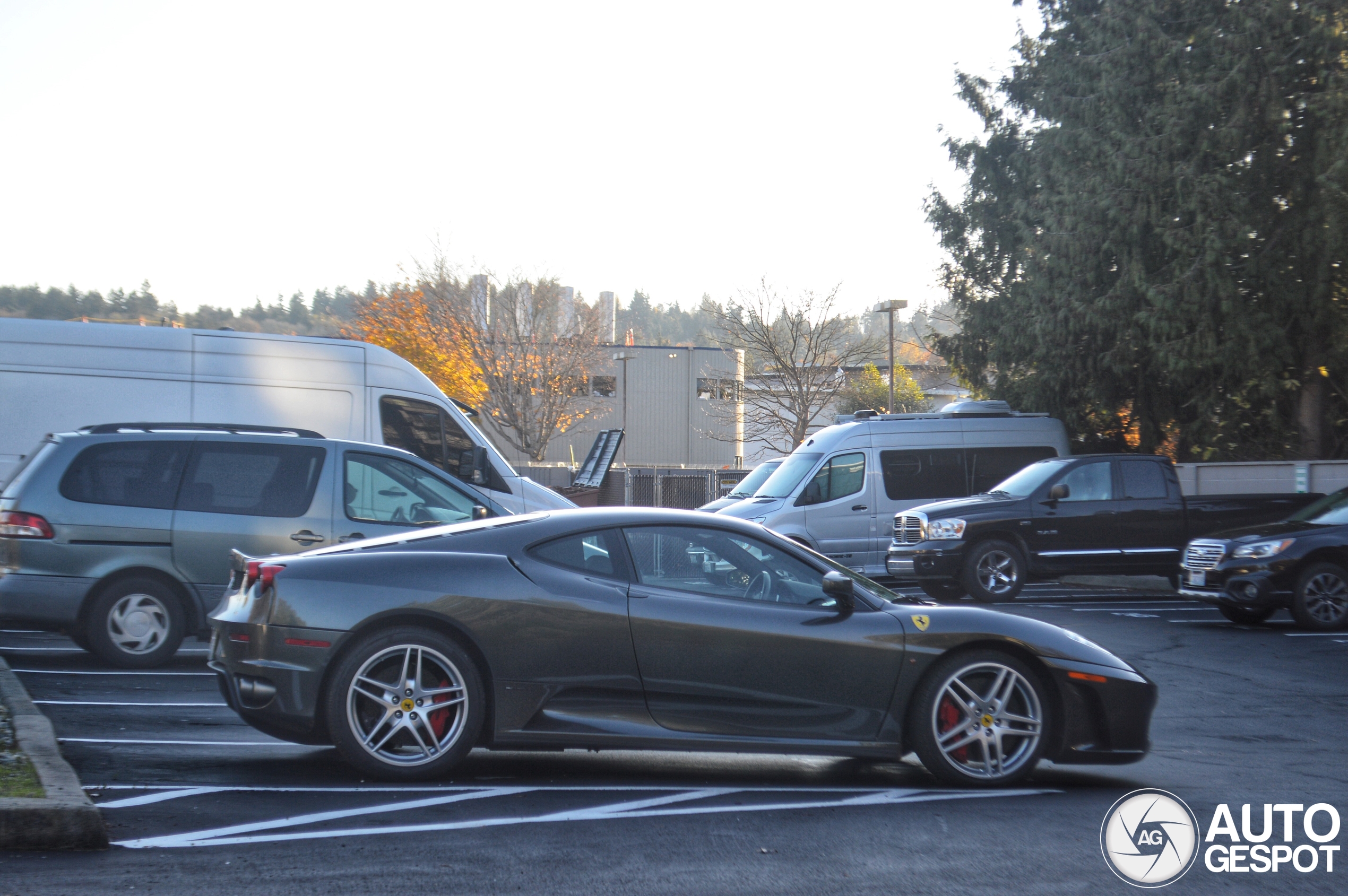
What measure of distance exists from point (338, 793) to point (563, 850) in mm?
1298

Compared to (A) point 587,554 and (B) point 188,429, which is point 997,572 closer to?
(B) point 188,429

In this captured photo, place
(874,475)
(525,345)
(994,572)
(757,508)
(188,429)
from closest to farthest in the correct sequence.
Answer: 1. (188,429)
2. (994,572)
3. (757,508)
4. (874,475)
5. (525,345)

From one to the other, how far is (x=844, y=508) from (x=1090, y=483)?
3436 mm

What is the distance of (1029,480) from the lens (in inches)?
646

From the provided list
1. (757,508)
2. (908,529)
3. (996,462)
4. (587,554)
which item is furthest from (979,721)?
(996,462)

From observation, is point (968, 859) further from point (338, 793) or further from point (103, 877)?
point (103, 877)

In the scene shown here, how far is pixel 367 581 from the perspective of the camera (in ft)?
18.2

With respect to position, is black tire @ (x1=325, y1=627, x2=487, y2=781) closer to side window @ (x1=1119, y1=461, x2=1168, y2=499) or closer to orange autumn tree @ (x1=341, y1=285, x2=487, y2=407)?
side window @ (x1=1119, y1=461, x2=1168, y2=499)

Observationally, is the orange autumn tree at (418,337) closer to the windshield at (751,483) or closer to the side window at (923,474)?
the windshield at (751,483)

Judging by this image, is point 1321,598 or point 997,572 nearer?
point 1321,598

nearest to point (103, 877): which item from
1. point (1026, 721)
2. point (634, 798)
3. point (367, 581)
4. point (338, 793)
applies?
point (338, 793)

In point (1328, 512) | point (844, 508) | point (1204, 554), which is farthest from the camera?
point (844, 508)

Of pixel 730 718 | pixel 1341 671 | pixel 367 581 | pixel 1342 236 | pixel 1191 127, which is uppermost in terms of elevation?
pixel 1191 127

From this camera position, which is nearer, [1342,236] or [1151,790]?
[1151,790]
